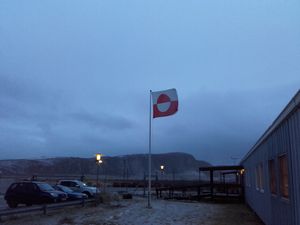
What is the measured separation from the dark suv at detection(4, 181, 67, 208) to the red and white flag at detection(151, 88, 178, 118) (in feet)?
26.4

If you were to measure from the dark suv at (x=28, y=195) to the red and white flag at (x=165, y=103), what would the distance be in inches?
317

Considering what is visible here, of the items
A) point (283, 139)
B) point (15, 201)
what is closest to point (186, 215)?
point (15, 201)

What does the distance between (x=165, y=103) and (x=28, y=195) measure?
991cm

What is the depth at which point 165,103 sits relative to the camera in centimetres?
2831

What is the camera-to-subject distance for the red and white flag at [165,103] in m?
28.1

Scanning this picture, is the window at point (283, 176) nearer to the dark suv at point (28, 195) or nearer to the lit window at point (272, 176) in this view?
the lit window at point (272, 176)

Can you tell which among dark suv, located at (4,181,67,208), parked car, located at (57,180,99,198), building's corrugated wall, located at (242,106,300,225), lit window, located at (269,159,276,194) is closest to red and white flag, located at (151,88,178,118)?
dark suv, located at (4,181,67,208)

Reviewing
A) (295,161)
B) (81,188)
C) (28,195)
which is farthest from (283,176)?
(81,188)

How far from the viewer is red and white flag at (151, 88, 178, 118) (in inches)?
1106

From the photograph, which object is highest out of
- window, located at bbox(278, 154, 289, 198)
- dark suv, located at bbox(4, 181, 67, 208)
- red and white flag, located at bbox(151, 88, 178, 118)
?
red and white flag, located at bbox(151, 88, 178, 118)

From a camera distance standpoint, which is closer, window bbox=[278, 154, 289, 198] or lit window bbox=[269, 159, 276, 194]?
window bbox=[278, 154, 289, 198]

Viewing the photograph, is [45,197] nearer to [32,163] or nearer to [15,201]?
[15,201]

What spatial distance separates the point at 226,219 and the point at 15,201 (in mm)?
12561

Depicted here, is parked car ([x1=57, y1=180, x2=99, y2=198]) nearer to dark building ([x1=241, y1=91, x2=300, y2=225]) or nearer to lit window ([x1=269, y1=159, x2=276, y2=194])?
dark building ([x1=241, y1=91, x2=300, y2=225])
